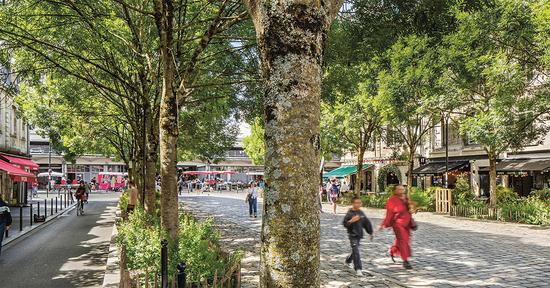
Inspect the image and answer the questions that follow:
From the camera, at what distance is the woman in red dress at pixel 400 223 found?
9430 millimetres

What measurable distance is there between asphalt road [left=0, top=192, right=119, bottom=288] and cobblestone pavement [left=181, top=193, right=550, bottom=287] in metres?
3.52

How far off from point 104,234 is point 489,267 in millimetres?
13108

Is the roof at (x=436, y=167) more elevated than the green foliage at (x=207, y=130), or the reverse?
the green foliage at (x=207, y=130)

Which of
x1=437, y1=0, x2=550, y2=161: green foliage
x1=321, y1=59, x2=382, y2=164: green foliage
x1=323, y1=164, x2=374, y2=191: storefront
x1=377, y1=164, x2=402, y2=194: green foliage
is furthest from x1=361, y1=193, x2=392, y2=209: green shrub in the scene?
x1=323, y1=164, x2=374, y2=191: storefront

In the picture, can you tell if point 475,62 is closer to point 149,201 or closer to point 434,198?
point 434,198

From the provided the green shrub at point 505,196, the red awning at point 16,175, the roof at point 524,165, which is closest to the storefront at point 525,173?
the roof at point 524,165

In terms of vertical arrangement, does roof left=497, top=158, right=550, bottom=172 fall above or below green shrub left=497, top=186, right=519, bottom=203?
above

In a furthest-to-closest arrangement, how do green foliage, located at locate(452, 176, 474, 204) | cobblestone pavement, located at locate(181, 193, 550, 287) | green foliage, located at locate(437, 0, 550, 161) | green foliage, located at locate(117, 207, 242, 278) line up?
green foliage, located at locate(452, 176, 474, 204) < green foliage, located at locate(437, 0, 550, 161) < cobblestone pavement, located at locate(181, 193, 550, 287) < green foliage, located at locate(117, 207, 242, 278)

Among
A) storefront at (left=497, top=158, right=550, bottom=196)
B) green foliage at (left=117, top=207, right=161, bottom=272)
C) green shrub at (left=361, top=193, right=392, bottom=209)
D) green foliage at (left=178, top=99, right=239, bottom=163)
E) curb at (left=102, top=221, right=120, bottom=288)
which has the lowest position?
green shrub at (left=361, top=193, right=392, bottom=209)

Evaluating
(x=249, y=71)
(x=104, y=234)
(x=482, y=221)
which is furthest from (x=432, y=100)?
(x=104, y=234)

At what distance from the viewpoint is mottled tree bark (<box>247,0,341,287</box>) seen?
3182mm

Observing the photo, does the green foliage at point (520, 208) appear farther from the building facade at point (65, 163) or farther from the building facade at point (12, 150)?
the building facade at point (65, 163)

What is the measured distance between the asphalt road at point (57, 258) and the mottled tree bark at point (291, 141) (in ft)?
22.3

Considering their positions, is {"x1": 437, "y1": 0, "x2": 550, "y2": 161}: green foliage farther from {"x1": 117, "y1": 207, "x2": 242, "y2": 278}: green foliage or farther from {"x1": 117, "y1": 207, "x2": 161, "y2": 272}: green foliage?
{"x1": 117, "y1": 207, "x2": 161, "y2": 272}: green foliage
